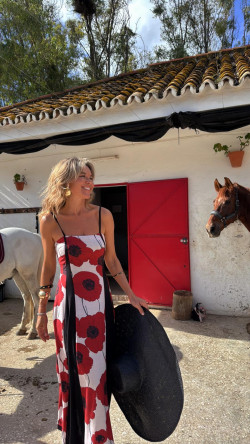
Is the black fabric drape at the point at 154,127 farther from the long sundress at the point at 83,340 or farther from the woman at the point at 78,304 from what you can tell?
the long sundress at the point at 83,340

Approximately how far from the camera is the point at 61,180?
1564 millimetres

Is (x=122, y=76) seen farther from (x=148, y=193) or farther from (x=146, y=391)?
(x=146, y=391)

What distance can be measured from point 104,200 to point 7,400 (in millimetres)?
7077

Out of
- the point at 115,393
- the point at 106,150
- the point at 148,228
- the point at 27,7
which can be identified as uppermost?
the point at 27,7

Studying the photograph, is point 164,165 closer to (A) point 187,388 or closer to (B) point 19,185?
(B) point 19,185

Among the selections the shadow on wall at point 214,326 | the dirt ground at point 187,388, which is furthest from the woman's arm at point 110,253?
the shadow on wall at point 214,326

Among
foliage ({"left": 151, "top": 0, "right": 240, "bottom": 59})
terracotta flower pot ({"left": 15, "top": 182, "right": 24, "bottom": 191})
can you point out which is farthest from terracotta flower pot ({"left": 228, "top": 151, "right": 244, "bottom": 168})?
→ foliage ({"left": 151, "top": 0, "right": 240, "bottom": 59})

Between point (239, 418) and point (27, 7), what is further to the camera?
point (27, 7)

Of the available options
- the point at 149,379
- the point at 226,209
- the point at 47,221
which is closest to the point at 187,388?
the point at 149,379

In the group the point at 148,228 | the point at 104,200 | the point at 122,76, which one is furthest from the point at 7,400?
the point at 122,76

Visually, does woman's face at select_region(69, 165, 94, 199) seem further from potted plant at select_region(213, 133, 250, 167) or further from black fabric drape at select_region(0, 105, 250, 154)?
potted plant at select_region(213, 133, 250, 167)

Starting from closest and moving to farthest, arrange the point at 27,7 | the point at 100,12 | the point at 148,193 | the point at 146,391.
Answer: the point at 146,391
the point at 148,193
the point at 27,7
the point at 100,12

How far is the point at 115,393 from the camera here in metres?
1.53

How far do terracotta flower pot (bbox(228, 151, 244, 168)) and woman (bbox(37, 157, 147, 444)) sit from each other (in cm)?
325
